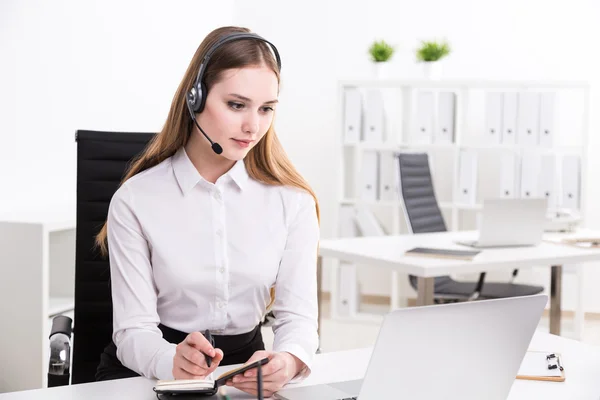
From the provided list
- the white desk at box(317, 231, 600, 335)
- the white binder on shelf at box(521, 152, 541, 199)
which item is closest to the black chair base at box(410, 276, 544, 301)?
the white desk at box(317, 231, 600, 335)

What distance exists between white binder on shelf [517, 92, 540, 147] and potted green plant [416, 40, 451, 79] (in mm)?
526

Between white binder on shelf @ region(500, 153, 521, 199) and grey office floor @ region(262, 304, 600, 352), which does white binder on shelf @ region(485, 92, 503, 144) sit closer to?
white binder on shelf @ region(500, 153, 521, 199)

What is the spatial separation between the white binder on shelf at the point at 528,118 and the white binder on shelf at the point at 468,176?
1.03 feet

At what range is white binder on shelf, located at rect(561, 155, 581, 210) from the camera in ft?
15.7

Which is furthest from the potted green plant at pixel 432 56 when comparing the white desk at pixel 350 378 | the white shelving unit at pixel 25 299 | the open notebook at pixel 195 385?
the open notebook at pixel 195 385

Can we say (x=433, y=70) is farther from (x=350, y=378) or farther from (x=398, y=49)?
(x=350, y=378)

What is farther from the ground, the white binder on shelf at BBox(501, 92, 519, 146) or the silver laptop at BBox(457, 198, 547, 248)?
the white binder on shelf at BBox(501, 92, 519, 146)

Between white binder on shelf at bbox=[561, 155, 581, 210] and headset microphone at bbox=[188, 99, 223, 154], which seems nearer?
headset microphone at bbox=[188, 99, 223, 154]

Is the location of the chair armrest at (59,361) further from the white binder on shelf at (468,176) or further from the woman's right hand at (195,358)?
the white binder on shelf at (468,176)

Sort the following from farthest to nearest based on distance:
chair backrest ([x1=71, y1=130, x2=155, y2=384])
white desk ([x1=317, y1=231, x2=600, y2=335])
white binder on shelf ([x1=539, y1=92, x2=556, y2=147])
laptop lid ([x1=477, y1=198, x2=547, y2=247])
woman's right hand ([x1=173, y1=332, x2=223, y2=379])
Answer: white binder on shelf ([x1=539, y1=92, x2=556, y2=147])
laptop lid ([x1=477, y1=198, x2=547, y2=247])
white desk ([x1=317, y1=231, x2=600, y2=335])
chair backrest ([x1=71, y1=130, x2=155, y2=384])
woman's right hand ([x1=173, y1=332, x2=223, y2=379])

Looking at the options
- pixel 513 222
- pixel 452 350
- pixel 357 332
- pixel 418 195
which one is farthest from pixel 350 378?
pixel 357 332

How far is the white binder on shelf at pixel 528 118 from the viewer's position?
480cm

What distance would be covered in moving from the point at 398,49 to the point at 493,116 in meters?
0.86

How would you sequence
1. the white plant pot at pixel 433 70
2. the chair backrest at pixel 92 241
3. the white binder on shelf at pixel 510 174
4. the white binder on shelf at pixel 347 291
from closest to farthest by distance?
the chair backrest at pixel 92 241 < the white binder on shelf at pixel 510 174 < the white plant pot at pixel 433 70 < the white binder on shelf at pixel 347 291
